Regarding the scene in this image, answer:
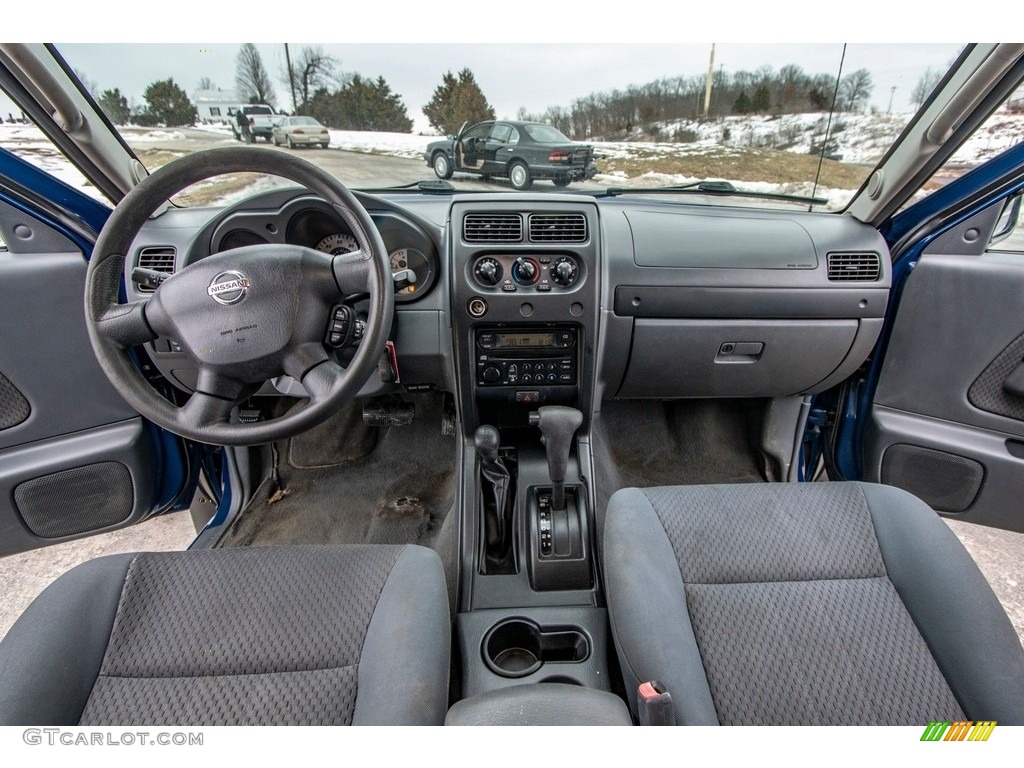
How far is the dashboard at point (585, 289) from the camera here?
1.62 meters

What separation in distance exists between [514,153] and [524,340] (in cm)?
65

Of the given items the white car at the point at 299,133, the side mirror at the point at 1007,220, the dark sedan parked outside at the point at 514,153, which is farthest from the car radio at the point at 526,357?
the side mirror at the point at 1007,220

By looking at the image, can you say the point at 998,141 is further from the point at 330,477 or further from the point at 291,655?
the point at 330,477

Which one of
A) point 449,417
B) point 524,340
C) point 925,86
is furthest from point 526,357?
point 925,86

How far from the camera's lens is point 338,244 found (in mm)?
1725

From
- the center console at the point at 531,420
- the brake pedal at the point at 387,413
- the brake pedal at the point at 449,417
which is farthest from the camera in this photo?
the brake pedal at the point at 449,417

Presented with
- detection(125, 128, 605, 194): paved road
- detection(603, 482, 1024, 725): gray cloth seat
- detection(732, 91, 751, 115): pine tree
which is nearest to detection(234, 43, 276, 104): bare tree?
detection(125, 128, 605, 194): paved road

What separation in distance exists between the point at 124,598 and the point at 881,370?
7.86ft

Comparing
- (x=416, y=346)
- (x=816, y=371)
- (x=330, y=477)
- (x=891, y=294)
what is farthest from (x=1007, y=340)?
(x=330, y=477)

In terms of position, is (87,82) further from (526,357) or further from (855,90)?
(855,90)

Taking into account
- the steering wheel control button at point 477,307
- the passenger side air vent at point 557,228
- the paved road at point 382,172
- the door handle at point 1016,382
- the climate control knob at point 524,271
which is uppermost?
the paved road at point 382,172

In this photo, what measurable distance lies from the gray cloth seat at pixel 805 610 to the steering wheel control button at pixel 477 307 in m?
0.67

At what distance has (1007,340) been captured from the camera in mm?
1717

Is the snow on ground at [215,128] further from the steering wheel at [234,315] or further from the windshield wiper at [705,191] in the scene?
the windshield wiper at [705,191]
